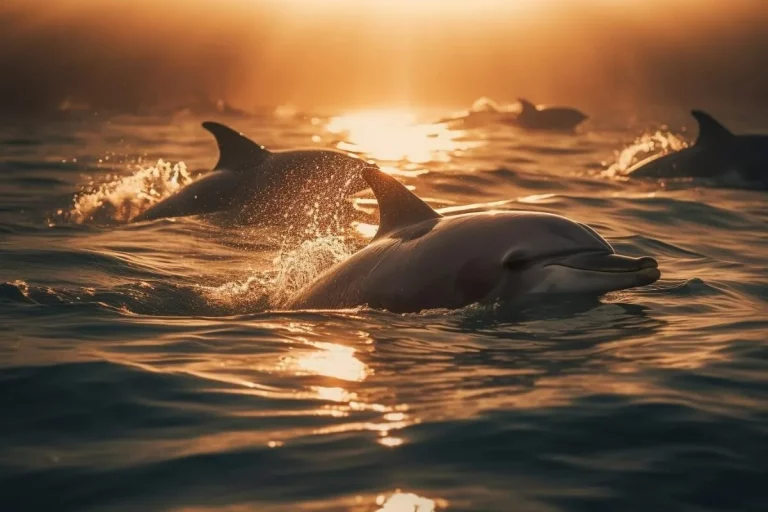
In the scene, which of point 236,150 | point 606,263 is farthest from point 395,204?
point 236,150

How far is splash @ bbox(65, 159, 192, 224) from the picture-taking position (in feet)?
54.5

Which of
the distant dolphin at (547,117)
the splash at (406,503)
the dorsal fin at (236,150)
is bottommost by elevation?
the splash at (406,503)

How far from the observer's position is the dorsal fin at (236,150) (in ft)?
50.2

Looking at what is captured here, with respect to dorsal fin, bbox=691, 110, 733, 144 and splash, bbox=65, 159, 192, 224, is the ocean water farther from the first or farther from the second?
dorsal fin, bbox=691, 110, 733, 144

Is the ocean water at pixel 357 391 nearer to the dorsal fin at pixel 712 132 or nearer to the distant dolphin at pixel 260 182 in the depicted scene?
the distant dolphin at pixel 260 182

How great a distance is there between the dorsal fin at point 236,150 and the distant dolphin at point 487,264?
7316 mm

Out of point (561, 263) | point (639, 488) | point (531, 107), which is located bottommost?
Result: point (639, 488)

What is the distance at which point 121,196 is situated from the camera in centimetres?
1825

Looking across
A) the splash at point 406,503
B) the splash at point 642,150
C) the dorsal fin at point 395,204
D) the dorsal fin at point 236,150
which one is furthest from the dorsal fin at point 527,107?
the splash at point 406,503

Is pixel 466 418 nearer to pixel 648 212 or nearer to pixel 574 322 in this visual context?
pixel 574 322

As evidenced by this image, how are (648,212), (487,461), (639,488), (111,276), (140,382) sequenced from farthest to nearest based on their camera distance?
1. (648,212)
2. (111,276)
3. (140,382)
4. (487,461)
5. (639,488)

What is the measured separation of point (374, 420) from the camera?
5496 mm

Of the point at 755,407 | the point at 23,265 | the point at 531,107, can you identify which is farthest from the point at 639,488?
the point at 531,107

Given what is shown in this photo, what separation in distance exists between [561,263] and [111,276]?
490 centimetres
